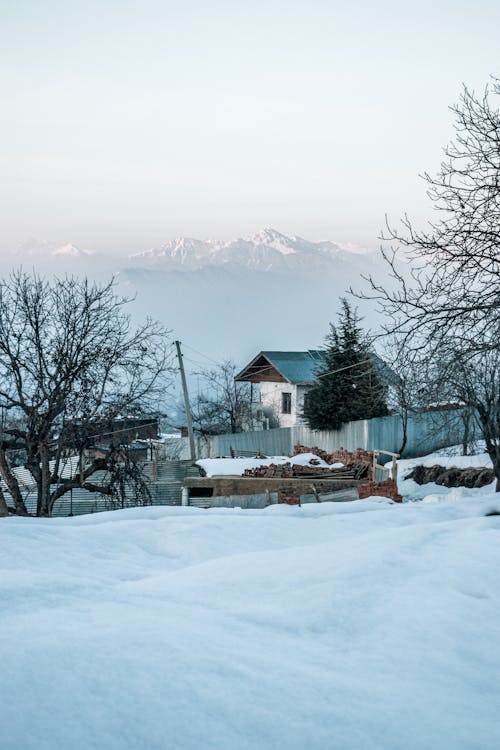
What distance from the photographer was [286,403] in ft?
172

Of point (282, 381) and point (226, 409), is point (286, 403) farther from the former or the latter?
point (226, 409)

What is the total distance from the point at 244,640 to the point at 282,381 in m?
49.1

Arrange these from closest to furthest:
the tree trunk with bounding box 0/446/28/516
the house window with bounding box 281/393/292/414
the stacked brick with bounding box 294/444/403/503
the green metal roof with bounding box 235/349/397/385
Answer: the tree trunk with bounding box 0/446/28/516 < the stacked brick with bounding box 294/444/403/503 < the green metal roof with bounding box 235/349/397/385 < the house window with bounding box 281/393/292/414

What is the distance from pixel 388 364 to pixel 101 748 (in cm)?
773

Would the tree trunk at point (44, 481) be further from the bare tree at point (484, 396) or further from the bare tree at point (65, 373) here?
the bare tree at point (484, 396)

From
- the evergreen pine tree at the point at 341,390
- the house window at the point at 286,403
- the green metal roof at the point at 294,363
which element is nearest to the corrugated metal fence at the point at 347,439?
the evergreen pine tree at the point at 341,390

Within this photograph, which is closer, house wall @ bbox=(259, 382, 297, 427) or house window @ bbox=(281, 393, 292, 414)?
house wall @ bbox=(259, 382, 297, 427)

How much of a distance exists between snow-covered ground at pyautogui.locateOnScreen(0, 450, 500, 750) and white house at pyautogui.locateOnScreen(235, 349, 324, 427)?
45.6 meters

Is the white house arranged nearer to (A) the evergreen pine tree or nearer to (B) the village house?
(B) the village house

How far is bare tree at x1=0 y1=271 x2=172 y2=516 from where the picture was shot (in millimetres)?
14891

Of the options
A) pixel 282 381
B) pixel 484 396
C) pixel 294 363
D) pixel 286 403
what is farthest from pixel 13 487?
pixel 294 363

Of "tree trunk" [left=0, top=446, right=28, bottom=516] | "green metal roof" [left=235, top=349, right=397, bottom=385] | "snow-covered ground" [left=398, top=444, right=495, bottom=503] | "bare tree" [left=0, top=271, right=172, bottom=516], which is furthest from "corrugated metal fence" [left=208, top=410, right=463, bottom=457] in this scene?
"tree trunk" [left=0, top=446, right=28, bottom=516]

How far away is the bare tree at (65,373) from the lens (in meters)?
14.9

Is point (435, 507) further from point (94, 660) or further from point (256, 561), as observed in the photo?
point (94, 660)
